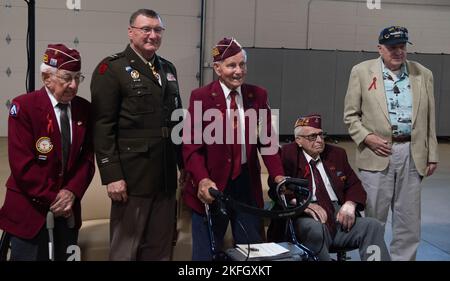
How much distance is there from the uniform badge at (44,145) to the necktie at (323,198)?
1485 millimetres

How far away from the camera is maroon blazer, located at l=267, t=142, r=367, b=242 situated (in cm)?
278

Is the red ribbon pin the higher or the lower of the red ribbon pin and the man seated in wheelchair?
the higher

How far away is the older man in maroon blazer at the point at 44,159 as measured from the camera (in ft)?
6.82

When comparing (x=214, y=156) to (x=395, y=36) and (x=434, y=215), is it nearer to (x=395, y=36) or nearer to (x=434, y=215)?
(x=395, y=36)

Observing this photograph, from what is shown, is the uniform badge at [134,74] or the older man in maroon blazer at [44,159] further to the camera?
the uniform badge at [134,74]

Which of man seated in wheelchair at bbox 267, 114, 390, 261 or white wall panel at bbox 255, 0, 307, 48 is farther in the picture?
white wall panel at bbox 255, 0, 307, 48

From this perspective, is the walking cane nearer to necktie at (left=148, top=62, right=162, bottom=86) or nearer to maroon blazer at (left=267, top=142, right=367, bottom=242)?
necktie at (left=148, top=62, right=162, bottom=86)

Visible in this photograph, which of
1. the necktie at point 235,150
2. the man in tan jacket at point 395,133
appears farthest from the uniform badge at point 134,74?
the man in tan jacket at point 395,133

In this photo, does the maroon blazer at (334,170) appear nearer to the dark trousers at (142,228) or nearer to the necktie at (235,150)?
the necktie at (235,150)

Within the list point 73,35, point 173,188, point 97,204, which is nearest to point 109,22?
point 73,35

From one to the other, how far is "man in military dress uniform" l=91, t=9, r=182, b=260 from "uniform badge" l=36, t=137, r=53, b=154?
8.8 inches

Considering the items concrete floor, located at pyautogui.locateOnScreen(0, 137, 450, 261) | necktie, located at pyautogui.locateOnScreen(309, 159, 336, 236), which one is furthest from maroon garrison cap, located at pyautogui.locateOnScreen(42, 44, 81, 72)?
concrete floor, located at pyautogui.locateOnScreen(0, 137, 450, 261)

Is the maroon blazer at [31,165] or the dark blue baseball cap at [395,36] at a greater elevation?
the dark blue baseball cap at [395,36]

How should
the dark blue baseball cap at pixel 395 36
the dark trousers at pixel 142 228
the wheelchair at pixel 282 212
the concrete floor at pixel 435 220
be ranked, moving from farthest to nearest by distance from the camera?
1. the concrete floor at pixel 435 220
2. the dark blue baseball cap at pixel 395 36
3. the dark trousers at pixel 142 228
4. the wheelchair at pixel 282 212
